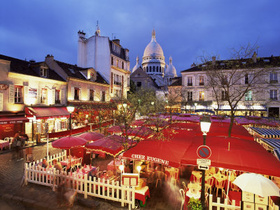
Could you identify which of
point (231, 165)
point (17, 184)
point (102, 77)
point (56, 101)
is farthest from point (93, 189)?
point (102, 77)

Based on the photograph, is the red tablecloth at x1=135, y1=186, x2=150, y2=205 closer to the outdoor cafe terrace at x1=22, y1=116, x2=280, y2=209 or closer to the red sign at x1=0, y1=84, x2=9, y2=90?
the outdoor cafe terrace at x1=22, y1=116, x2=280, y2=209

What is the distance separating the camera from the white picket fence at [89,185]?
7.08 m

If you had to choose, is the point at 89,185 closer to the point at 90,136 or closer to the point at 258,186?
the point at 90,136

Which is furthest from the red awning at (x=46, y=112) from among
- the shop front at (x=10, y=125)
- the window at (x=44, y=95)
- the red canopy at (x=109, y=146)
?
the red canopy at (x=109, y=146)

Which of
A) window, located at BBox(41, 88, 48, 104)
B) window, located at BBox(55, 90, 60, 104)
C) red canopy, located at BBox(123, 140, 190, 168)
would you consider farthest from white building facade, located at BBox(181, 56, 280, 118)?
red canopy, located at BBox(123, 140, 190, 168)

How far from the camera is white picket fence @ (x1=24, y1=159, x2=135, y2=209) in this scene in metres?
7.08

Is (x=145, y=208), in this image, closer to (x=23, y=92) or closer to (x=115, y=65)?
(x=23, y=92)

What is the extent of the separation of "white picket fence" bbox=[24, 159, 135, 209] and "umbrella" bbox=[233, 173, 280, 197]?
389 cm

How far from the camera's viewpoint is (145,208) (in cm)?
704

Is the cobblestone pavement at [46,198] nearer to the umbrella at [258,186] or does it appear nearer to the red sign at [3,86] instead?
the umbrella at [258,186]

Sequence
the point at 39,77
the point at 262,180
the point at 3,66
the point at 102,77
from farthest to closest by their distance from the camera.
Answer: the point at 102,77, the point at 39,77, the point at 3,66, the point at 262,180

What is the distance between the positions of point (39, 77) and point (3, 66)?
12.4 ft

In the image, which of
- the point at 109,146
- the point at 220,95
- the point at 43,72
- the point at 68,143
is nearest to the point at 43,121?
the point at 43,72

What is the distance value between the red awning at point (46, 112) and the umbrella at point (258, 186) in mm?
19251
